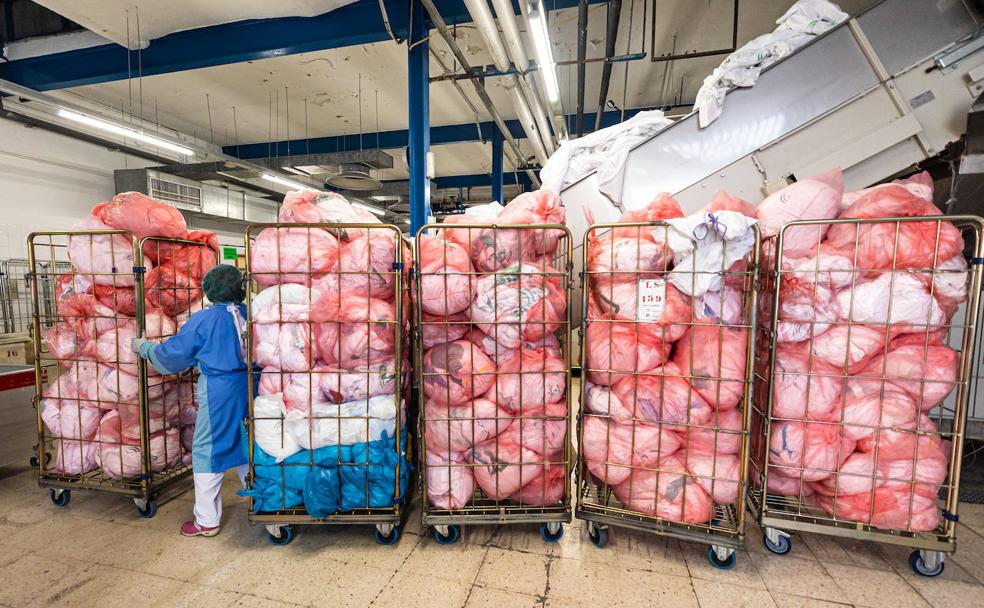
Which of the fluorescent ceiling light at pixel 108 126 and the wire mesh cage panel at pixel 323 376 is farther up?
the fluorescent ceiling light at pixel 108 126

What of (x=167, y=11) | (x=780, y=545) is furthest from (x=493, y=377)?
(x=167, y=11)

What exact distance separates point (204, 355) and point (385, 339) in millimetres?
1095

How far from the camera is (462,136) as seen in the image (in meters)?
8.25

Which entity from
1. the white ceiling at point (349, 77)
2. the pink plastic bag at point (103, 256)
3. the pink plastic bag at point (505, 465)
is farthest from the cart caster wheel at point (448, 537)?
the white ceiling at point (349, 77)

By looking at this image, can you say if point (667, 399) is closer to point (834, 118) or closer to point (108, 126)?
point (834, 118)

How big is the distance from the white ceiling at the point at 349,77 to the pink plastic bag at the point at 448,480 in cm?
388

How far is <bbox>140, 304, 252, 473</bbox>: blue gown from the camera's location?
249cm

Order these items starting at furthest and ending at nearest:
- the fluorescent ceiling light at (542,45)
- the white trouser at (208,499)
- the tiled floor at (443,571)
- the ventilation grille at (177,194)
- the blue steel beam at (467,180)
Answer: the blue steel beam at (467,180), the ventilation grille at (177,194), the fluorescent ceiling light at (542,45), the white trouser at (208,499), the tiled floor at (443,571)

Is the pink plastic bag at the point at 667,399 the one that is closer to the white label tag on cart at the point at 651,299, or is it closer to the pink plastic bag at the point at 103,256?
the white label tag on cart at the point at 651,299

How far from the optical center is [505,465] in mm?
2359

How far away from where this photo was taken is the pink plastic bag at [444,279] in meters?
2.33

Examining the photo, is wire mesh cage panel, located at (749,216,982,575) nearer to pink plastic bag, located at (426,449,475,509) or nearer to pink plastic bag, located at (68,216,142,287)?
pink plastic bag, located at (426,449,475,509)

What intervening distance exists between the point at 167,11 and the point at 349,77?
89.4 inches

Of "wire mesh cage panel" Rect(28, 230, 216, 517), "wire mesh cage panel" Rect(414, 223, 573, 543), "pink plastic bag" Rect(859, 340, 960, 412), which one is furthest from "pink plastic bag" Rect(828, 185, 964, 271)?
"wire mesh cage panel" Rect(28, 230, 216, 517)
